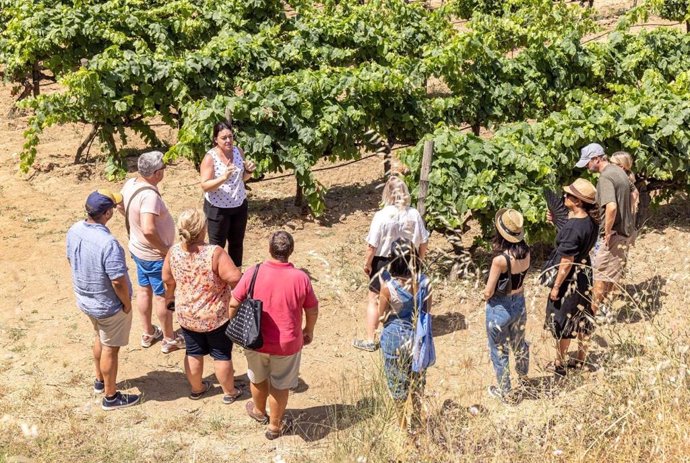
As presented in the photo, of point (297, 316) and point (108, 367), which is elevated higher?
point (297, 316)

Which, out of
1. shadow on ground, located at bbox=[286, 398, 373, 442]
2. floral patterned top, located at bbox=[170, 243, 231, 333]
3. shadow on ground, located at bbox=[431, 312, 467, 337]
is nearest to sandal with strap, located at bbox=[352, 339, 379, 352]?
shadow on ground, located at bbox=[431, 312, 467, 337]

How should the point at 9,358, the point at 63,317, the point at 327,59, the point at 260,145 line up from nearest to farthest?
the point at 9,358
the point at 63,317
the point at 260,145
the point at 327,59

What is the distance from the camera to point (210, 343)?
5.21m

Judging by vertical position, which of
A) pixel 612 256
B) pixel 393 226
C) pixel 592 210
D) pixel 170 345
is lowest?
pixel 170 345

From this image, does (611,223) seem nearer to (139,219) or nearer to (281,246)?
(281,246)

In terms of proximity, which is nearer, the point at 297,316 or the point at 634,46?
the point at 297,316

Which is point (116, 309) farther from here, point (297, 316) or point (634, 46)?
point (634, 46)

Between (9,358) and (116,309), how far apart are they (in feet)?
4.88

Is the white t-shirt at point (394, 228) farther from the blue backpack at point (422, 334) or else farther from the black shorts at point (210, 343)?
the black shorts at point (210, 343)

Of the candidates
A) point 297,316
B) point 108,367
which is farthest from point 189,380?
point 297,316

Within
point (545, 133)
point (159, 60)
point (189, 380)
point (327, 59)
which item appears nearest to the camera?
point (189, 380)

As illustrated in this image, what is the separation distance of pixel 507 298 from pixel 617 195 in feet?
5.55

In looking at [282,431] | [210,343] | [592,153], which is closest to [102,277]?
[210,343]

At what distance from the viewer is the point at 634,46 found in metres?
11.1
